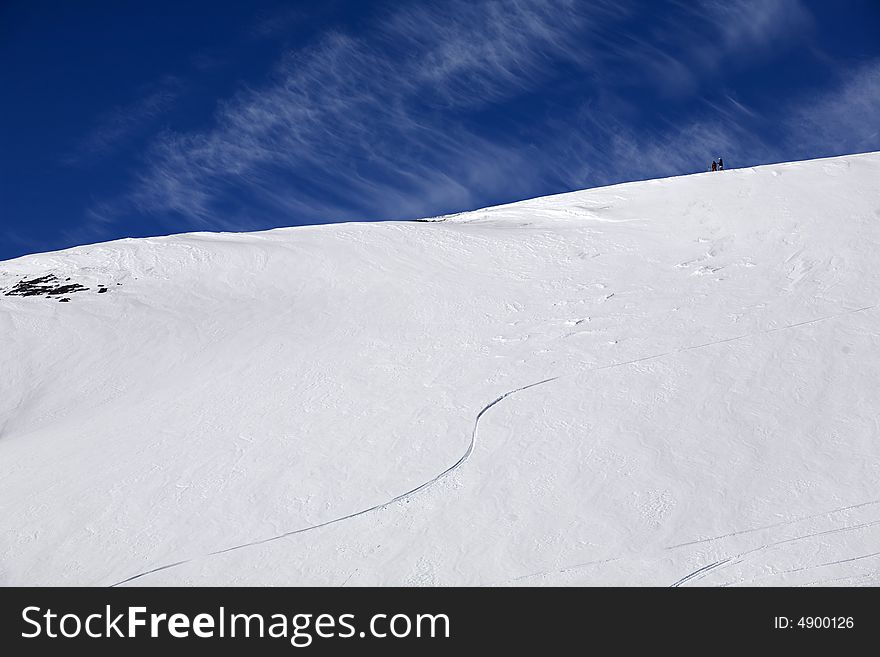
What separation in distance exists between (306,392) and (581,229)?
769 cm

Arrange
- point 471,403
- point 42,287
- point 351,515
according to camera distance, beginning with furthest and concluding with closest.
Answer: point 42,287 → point 471,403 → point 351,515

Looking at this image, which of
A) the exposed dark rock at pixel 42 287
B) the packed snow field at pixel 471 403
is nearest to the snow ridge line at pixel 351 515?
the packed snow field at pixel 471 403

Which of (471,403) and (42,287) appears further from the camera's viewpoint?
(42,287)

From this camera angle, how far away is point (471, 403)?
1075 cm

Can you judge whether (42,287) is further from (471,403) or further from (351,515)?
(351,515)

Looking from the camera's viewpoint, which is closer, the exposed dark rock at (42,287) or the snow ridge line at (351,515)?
the snow ridge line at (351,515)

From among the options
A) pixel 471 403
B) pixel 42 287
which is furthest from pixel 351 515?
pixel 42 287

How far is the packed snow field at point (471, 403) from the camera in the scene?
823cm

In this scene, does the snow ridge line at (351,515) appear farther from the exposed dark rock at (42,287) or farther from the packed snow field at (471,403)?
the exposed dark rock at (42,287)

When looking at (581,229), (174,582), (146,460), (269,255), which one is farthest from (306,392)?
(581,229)

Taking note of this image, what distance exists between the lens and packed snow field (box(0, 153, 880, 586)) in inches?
324

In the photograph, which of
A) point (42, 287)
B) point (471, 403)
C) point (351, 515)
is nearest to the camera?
point (351, 515)

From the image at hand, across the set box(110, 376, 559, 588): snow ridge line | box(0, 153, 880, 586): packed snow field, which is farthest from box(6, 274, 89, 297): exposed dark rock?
box(110, 376, 559, 588): snow ridge line
